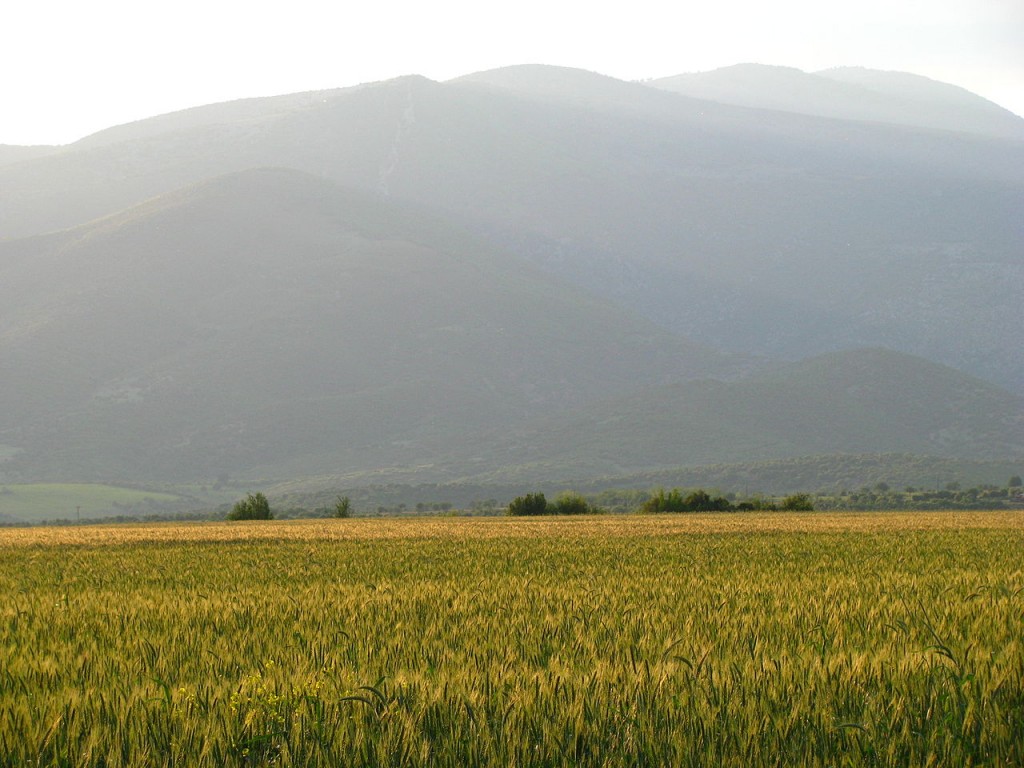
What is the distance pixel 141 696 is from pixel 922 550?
69.7 feet

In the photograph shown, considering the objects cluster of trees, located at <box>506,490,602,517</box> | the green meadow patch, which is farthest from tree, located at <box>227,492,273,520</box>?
the green meadow patch

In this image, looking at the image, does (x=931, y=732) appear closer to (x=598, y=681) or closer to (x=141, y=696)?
A: (x=598, y=681)

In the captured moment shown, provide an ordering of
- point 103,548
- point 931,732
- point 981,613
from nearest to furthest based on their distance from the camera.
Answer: point 931,732 < point 981,613 < point 103,548

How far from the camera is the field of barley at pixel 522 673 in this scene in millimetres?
5723

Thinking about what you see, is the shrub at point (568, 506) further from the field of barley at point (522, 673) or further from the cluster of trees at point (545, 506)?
the field of barley at point (522, 673)

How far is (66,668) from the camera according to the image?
7988 millimetres

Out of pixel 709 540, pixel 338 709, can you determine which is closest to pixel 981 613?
pixel 338 709

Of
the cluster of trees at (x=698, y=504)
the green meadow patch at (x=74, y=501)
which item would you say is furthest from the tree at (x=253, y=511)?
the green meadow patch at (x=74, y=501)

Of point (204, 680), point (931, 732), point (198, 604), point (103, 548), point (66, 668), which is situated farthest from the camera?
point (103, 548)

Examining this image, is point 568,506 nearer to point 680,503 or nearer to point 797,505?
point 680,503

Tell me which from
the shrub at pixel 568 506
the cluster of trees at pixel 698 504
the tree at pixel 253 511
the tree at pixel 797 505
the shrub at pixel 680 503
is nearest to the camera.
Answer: the tree at pixel 253 511

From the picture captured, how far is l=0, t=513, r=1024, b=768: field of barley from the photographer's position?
18.8 feet

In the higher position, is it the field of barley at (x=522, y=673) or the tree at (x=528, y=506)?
the field of barley at (x=522, y=673)

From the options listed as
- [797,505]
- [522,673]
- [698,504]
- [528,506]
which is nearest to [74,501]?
[528,506]
